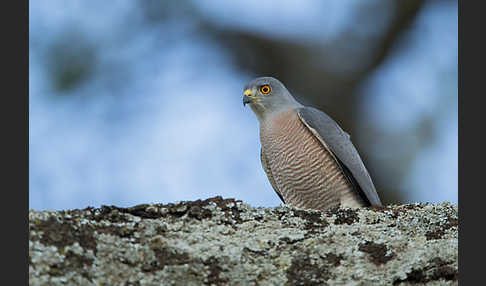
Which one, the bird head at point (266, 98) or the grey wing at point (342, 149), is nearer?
the grey wing at point (342, 149)

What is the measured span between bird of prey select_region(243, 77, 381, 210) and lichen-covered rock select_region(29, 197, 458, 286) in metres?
2.76

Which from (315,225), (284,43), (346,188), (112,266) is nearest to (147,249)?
(112,266)

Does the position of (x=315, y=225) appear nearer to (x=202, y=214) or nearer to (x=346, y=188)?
(x=202, y=214)

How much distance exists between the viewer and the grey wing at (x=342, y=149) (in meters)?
7.12

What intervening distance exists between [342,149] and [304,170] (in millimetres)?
461

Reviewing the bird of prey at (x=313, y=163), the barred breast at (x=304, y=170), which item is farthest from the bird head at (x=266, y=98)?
the barred breast at (x=304, y=170)

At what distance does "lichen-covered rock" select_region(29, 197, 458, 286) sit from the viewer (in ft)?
11.1

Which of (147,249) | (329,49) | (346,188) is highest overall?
(329,49)

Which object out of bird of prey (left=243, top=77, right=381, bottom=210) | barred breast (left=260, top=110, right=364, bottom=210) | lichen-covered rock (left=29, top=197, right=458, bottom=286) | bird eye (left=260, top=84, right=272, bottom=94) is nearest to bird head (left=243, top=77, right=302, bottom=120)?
bird eye (left=260, top=84, right=272, bottom=94)

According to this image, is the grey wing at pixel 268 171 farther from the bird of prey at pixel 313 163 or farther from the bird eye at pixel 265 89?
the bird eye at pixel 265 89

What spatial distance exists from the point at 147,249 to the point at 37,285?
0.64 m

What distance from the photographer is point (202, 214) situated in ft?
14.0

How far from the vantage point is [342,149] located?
7.43 metres

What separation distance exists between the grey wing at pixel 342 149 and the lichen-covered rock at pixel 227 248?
2588mm
